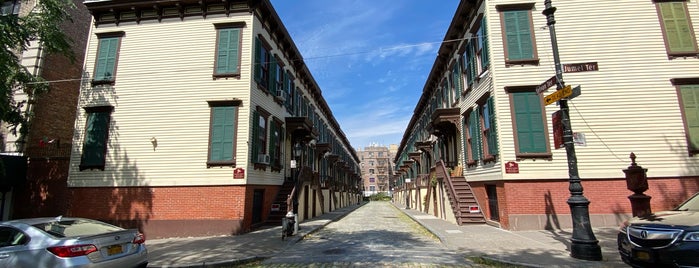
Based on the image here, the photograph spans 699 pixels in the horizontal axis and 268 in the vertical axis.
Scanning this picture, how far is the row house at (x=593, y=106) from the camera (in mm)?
12023

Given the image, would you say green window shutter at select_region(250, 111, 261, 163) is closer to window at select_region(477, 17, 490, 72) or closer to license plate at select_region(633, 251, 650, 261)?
window at select_region(477, 17, 490, 72)

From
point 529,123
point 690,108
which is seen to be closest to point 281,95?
point 529,123

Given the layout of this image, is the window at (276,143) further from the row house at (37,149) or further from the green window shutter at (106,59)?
the row house at (37,149)

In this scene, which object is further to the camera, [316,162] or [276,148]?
[316,162]

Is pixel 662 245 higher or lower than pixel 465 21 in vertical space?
lower

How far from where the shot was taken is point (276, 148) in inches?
668

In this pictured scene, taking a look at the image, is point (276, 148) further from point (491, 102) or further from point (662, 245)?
point (662, 245)

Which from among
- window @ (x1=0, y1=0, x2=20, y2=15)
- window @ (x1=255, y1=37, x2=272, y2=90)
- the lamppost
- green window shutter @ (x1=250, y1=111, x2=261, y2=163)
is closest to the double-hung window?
the lamppost

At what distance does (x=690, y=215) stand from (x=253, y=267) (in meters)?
8.57

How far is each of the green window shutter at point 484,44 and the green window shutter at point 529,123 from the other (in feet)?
6.03

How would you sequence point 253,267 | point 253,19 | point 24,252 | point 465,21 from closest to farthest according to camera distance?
point 24,252 < point 253,267 < point 253,19 < point 465,21

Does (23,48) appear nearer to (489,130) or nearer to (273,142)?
(273,142)

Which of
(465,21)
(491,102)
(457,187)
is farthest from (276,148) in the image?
(465,21)

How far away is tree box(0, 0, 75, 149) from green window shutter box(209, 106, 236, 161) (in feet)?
21.4
